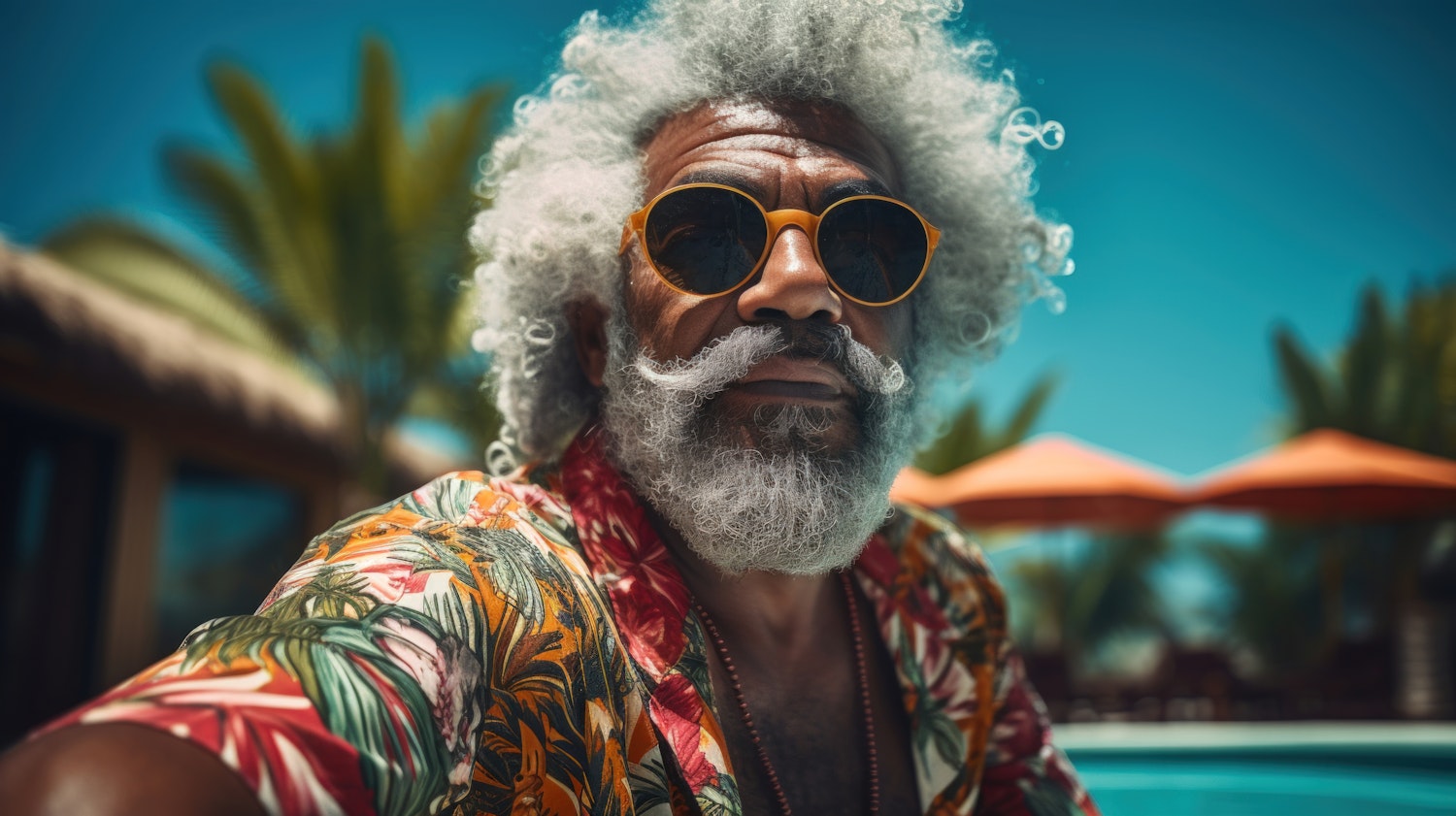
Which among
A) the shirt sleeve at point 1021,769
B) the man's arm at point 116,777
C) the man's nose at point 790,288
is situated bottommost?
the shirt sleeve at point 1021,769

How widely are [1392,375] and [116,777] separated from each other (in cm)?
1879

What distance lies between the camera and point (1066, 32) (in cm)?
3978

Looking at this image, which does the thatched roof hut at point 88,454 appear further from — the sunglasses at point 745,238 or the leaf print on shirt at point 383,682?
the leaf print on shirt at point 383,682

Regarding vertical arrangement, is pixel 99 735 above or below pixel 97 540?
above

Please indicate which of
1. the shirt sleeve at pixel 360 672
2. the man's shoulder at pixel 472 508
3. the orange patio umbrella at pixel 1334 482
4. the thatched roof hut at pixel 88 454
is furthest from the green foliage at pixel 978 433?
the shirt sleeve at pixel 360 672

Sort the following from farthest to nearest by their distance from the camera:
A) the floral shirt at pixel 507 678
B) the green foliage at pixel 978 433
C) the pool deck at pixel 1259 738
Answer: the green foliage at pixel 978 433
the pool deck at pixel 1259 738
the floral shirt at pixel 507 678

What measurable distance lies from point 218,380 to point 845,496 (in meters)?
9.63

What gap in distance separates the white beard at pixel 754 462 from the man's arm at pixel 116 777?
1.02 m

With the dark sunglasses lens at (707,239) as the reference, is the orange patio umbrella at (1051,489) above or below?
below

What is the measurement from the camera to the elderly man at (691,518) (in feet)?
3.21

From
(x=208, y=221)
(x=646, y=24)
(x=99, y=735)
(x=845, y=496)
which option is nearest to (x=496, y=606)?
(x=99, y=735)

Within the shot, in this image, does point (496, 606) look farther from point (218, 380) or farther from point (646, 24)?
point (218, 380)

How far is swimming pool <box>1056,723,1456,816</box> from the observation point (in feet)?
20.8

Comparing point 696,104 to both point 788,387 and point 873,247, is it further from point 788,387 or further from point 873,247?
point 788,387
